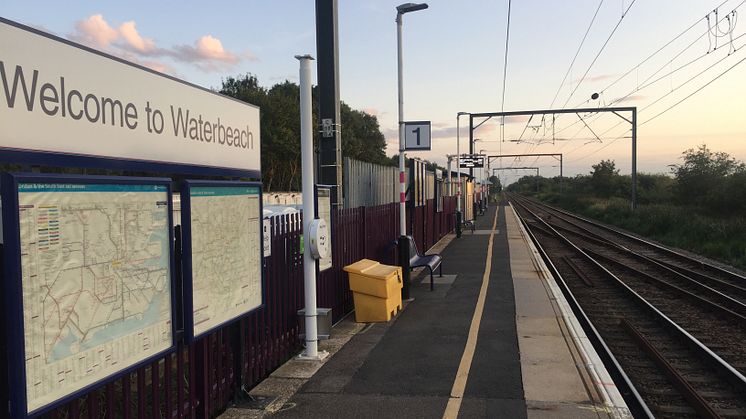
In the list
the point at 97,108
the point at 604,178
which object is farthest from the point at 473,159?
the point at 604,178

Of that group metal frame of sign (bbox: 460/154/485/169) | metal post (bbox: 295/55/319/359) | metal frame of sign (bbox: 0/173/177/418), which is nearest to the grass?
metal frame of sign (bbox: 460/154/485/169)

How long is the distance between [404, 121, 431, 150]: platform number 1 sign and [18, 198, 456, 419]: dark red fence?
1.64m

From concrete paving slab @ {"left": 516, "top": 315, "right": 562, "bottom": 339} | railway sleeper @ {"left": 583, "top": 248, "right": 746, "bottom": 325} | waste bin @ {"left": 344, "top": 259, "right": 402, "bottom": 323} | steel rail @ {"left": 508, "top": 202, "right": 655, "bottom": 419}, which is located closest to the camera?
steel rail @ {"left": 508, "top": 202, "right": 655, "bottom": 419}

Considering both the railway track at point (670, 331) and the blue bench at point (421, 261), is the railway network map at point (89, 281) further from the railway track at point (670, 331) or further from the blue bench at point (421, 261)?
the blue bench at point (421, 261)

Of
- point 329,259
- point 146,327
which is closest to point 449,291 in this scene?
point 329,259

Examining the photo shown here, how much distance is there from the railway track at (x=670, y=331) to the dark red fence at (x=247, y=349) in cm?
378

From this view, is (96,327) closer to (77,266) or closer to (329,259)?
(77,266)

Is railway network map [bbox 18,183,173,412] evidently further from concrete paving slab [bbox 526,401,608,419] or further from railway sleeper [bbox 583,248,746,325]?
railway sleeper [bbox 583,248,746,325]

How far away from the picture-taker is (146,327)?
11.6 ft

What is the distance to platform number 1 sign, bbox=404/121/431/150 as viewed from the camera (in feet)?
36.2

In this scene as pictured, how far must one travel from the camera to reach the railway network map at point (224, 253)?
13.7ft

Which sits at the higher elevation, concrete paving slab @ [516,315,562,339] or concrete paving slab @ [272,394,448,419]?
concrete paving slab @ [272,394,448,419]

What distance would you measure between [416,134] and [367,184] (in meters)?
1.46

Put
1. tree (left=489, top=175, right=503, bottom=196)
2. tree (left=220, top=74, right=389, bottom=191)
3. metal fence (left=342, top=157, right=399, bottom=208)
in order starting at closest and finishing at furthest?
metal fence (left=342, top=157, right=399, bottom=208), tree (left=220, top=74, right=389, bottom=191), tree (left=489, top=175, right=503, bottom=196)
